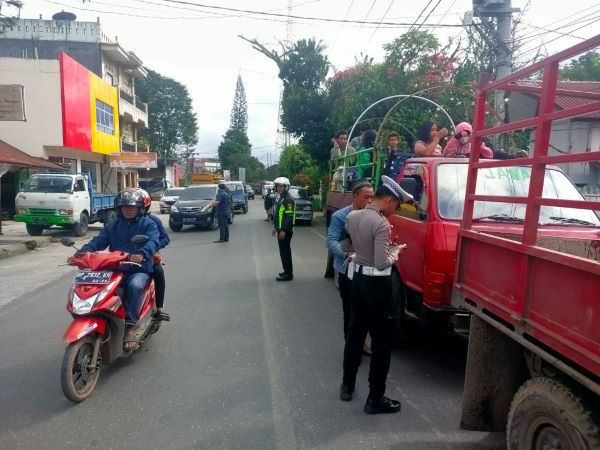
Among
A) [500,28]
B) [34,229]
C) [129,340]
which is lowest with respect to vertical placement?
[34,229]

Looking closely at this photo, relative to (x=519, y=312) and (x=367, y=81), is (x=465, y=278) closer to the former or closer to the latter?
(x=519, y=312)

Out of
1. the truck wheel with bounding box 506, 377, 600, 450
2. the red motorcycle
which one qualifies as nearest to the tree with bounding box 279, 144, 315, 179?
the red motorcycle

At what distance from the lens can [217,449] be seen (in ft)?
10.4

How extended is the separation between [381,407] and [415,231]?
67.7 inches

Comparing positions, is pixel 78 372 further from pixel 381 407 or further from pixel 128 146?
pixel 128 146

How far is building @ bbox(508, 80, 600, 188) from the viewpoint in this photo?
3.23 m

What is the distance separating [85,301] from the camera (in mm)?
4062

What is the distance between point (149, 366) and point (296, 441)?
1965mm

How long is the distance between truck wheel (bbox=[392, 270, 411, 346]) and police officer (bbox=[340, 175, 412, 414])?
107cm

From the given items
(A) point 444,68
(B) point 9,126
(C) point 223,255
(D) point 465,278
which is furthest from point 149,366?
(B) point 9,126

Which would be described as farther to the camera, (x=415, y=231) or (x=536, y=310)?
(x=415, y=231)

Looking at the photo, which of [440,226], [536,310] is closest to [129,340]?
[440,226]

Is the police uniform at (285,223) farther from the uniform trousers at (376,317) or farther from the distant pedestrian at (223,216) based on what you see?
the distant pedestrian at (223,216)

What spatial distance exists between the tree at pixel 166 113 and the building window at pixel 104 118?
2585 centimetres
